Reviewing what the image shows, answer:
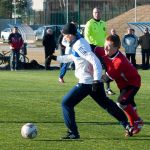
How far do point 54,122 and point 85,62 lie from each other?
247 cm

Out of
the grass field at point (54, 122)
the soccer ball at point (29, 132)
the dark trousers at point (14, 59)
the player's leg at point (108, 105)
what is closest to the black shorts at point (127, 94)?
the player's leg at point (108, 105)

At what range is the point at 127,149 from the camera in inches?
369

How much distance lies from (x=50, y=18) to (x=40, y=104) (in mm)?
60428

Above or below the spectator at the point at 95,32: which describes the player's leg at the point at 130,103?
below

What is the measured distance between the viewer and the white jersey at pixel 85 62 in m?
9.66

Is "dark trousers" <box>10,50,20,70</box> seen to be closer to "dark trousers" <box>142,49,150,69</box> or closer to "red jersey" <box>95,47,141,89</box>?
"dark trousers" <box>142,49,150,69</box>

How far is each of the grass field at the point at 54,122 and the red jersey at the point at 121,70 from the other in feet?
3.04

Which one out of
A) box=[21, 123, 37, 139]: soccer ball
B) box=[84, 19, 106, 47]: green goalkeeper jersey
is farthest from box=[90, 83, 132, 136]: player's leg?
box=[84, 19, 106, 47]: green goalkeeper jersey

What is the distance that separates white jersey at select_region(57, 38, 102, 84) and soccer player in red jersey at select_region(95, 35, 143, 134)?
1.41ft

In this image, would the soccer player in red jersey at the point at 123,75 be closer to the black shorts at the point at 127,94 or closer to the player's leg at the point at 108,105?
the black shorts at the point at 127,94

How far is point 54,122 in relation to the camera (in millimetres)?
12047

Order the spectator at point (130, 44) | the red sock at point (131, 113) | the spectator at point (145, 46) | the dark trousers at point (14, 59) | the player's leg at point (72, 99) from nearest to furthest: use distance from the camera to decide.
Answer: the player's leg at point (72, 99) < the red sock at point (131, 113) < the spectator at point (130, 44) < the dark trousers at point (14, 59) < the spectator at point (145, 46)

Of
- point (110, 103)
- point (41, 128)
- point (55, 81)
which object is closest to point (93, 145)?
point (110, 103)

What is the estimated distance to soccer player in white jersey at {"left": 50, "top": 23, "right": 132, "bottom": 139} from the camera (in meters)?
9.70
